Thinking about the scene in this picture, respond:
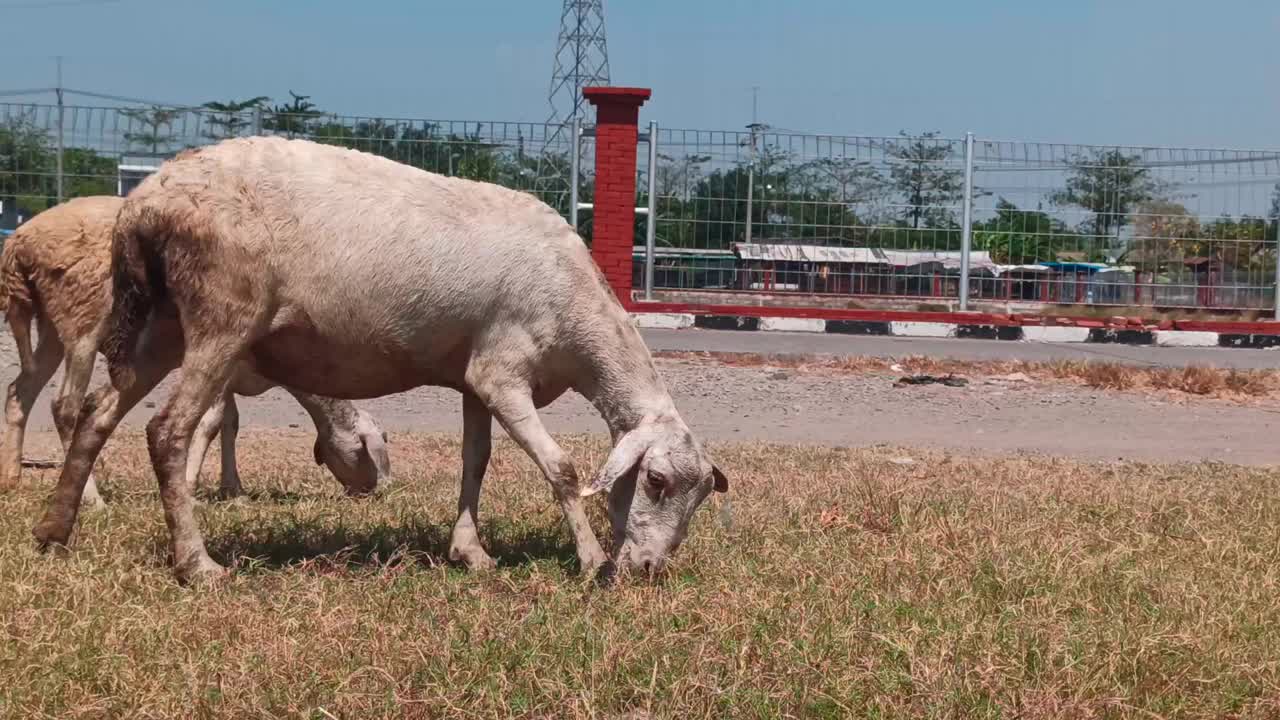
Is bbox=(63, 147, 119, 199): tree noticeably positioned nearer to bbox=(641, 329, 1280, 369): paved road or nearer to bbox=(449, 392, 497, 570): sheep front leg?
bbox=(641, 329, 1280, 369): paved road

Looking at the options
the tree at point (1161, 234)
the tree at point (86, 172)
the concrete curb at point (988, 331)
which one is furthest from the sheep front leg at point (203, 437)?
the tree at point (1161, 234)

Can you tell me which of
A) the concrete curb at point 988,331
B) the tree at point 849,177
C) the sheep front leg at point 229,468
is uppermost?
the tree at point 849,177

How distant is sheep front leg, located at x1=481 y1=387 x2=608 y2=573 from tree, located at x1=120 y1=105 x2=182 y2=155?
11.8 m

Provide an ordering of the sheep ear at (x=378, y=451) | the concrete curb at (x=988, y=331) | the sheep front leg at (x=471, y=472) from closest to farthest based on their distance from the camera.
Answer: the sheep front leg at (x=471, y=472) → the sheep ear at (x=378, y=451) → the concrete curb at (x=988, y=331)

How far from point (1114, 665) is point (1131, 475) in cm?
472

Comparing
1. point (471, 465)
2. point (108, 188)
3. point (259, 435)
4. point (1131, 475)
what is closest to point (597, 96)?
point (108, 188)

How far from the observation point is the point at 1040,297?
18.8 metres

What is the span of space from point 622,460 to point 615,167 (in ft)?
40.4

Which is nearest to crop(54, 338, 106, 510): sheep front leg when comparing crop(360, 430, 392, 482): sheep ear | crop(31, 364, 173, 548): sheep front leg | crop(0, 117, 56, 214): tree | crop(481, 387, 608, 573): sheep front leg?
crop(360, 430, 392, 482): sheep ear

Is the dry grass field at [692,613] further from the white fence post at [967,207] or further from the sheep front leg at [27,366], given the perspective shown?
the white fence post at [967,207]

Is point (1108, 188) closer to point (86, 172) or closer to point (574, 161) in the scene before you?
point (574, 161)

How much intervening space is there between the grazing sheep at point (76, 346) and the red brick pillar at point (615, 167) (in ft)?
32.1

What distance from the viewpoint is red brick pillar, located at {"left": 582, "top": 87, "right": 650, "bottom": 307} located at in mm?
17484

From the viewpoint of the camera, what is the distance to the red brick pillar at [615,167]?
17.5m
